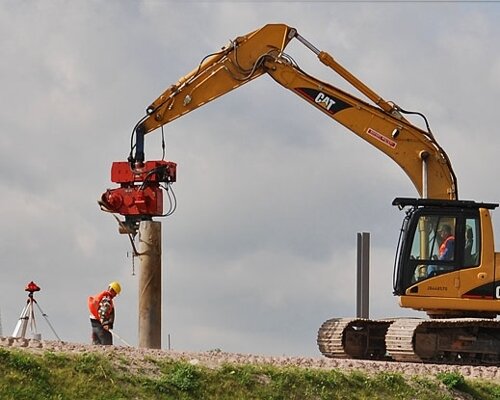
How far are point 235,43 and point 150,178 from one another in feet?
13.1

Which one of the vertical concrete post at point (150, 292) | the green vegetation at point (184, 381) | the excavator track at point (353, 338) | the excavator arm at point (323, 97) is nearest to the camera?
the green vegetation at point (184, 381)

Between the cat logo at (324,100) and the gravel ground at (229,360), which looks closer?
the gravel ground at (229,360)

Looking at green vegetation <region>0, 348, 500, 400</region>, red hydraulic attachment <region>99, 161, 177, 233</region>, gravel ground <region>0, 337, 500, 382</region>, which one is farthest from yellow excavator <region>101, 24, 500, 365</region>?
green vegetation <region>0, 348, 500, 400</region>

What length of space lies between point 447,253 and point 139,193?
5.92 metres

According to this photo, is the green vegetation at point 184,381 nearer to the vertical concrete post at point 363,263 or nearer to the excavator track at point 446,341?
the excavator track at point 446,341

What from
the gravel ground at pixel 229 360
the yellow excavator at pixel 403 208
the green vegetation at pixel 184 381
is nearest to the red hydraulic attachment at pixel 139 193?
the yellow excavator at pixel 403 208

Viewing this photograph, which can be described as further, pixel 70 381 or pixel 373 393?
pixel 373 393

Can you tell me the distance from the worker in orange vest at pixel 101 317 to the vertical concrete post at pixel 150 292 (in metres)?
1.75

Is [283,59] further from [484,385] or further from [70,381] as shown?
[70,381]

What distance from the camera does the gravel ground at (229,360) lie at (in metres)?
19.6

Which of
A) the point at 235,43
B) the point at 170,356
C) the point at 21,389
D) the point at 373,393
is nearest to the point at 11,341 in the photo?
the point at 170,356

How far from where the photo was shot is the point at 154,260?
24.3 meters

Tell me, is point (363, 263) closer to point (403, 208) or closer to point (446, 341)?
point (403, 208)

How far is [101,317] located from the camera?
1015 inches
